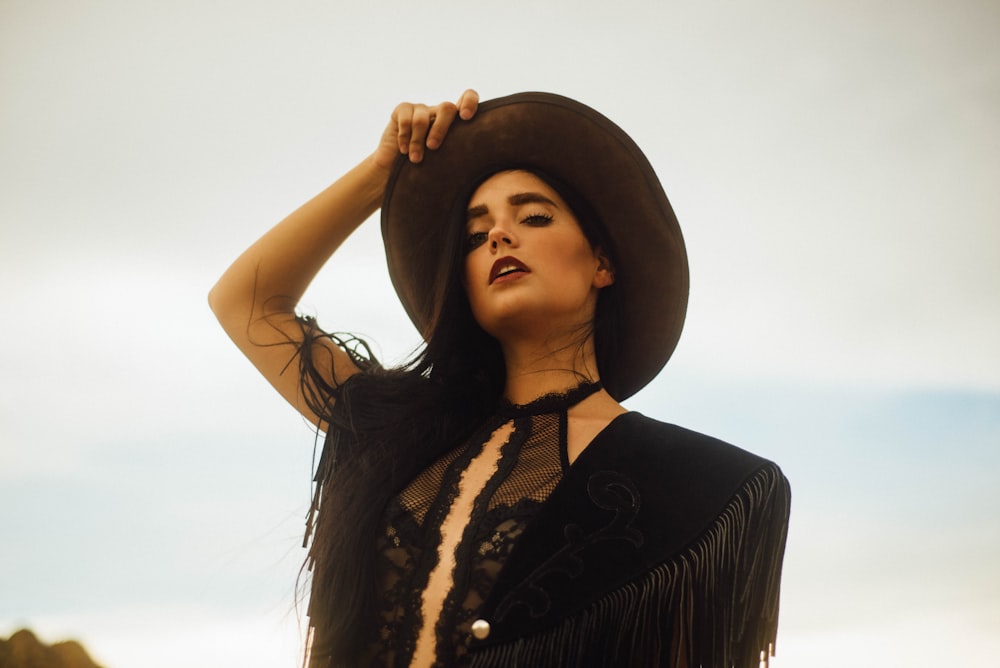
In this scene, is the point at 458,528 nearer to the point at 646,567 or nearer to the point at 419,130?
the point at 646,567

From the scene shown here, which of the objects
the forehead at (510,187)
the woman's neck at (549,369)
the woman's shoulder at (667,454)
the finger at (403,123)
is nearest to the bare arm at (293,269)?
the finger at (403,123)

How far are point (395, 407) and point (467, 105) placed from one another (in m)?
0.76

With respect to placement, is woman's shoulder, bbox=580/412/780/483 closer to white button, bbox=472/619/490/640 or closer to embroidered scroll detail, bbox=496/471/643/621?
embroidered scroll detail, bbox=496/471/643/621

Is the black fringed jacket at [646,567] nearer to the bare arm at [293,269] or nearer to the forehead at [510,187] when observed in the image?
the forehead at [510,187]

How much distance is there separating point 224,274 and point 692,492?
4.23 ft

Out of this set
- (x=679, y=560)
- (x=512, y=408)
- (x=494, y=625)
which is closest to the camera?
(x=494, y=625)

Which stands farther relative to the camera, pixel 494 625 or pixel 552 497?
pixel 552 497

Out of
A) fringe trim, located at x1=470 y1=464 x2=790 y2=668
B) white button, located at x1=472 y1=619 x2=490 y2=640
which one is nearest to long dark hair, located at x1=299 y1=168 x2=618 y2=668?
white button, located at x1=472 y1=619 x2=490 y2=640

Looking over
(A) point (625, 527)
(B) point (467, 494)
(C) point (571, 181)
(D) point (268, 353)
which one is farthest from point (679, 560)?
(D) point (268, 353)

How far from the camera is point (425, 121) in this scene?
2.33m

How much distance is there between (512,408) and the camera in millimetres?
2279

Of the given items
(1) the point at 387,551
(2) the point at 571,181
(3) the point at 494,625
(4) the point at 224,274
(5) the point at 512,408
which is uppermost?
(2) the point at 571,181

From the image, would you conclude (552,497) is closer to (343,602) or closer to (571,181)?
(343,602)

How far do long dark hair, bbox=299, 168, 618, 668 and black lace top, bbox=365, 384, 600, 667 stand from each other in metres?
0.06
